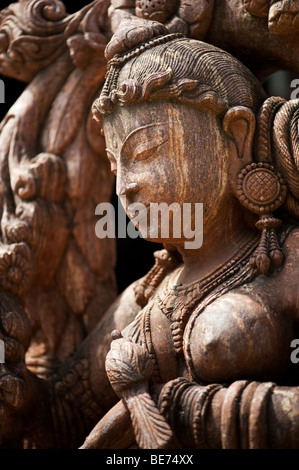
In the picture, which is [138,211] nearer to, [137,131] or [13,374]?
[137,131]

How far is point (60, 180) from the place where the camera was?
344 centimetres

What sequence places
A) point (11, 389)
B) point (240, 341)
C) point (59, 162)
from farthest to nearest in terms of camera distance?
point (59, 162) → point (11, 389) → point (240, 341)

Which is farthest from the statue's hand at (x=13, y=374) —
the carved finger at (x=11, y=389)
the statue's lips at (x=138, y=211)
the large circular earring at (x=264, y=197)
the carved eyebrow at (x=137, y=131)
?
the large circular earring at (x=264, y=197)

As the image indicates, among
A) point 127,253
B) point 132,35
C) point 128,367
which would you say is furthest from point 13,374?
point 127,253

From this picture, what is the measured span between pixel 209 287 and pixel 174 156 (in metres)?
0.41

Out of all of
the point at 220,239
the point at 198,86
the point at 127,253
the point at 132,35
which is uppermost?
the point at 132,35

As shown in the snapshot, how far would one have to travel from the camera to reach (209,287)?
9.03ft

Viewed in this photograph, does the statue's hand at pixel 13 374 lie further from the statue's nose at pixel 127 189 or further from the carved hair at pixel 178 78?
the carved hair at pixel 178 78

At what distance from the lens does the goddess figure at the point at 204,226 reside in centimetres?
257

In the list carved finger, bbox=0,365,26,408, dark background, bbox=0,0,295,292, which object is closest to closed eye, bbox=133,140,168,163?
carved finger, bbox=0,365,26,408

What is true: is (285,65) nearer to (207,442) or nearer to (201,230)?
(201,230)

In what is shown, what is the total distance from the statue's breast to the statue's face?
335 millimetres

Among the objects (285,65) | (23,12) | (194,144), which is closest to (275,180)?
(194,144)

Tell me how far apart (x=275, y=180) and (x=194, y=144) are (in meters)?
0.27
